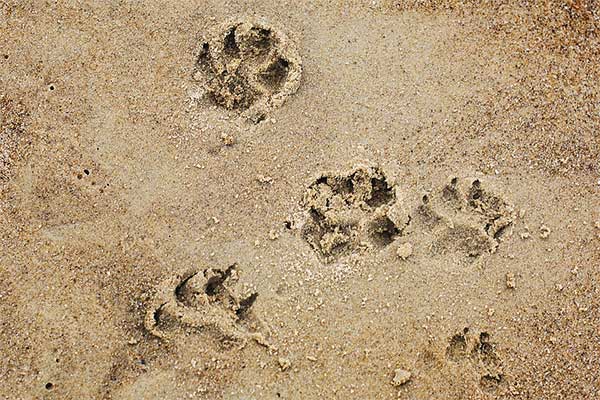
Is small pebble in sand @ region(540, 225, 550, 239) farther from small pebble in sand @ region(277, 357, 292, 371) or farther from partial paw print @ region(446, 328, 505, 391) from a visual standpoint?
small pebble in sand @ region(277, 357, 292, 371)

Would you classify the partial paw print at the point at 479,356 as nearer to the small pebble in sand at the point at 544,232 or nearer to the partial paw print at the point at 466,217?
the partial paw print at the point at 466,217

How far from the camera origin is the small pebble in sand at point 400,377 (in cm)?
271

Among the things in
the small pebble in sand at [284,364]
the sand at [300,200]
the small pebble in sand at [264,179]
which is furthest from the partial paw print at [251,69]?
the small pebble in sand at [284,364]

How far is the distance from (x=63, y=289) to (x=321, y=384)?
118cm

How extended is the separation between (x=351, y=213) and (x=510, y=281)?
749 mm

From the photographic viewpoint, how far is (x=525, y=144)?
2.92m

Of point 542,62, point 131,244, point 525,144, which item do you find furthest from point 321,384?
point 542,62

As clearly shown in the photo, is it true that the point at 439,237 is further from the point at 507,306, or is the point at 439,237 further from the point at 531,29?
the point at 531,29

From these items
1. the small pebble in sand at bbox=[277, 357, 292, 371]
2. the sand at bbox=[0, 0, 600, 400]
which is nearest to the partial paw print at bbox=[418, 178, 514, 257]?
the sand at bbox=[0, 0, 600, 400]

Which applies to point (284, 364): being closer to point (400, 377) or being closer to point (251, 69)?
point (400, 377)

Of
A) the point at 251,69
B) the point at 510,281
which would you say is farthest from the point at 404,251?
A: the point at 251,69

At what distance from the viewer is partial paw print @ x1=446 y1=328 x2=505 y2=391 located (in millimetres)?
2756

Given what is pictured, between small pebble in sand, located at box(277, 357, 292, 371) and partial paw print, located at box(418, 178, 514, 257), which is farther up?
partial paw print, located at box(418, 178, 514, 257)

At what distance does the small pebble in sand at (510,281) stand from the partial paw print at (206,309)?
108 centimetres
